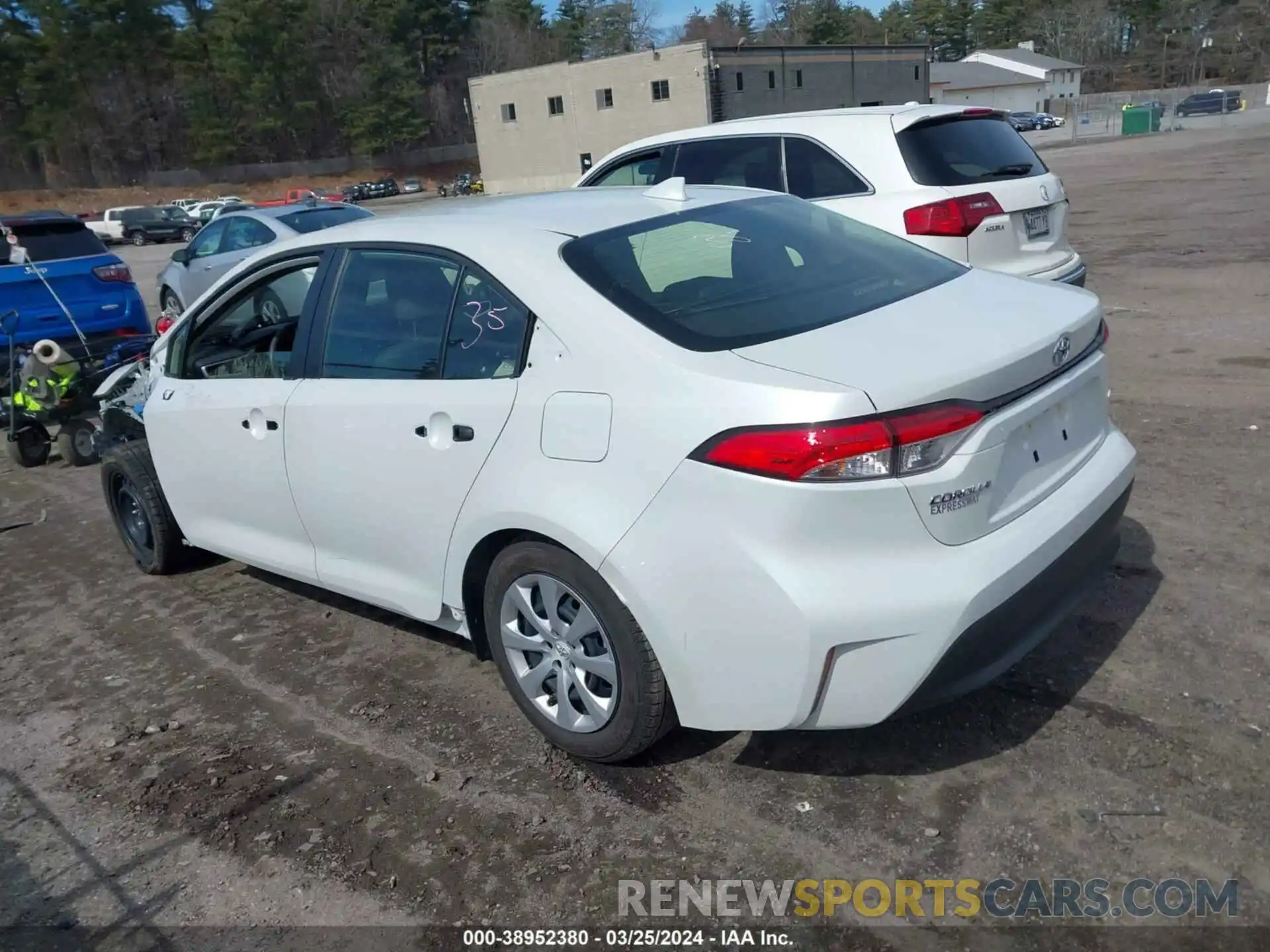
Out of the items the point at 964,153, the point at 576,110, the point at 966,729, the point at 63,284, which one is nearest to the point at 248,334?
the point at 966,729

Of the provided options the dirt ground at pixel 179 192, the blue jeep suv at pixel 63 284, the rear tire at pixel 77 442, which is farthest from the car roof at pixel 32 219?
the dirt ground at pixel 179 192

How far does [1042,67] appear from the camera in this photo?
9256cm

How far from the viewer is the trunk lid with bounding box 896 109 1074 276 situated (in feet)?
21.2

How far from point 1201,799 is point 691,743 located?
150cm

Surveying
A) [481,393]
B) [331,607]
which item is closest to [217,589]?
[331,607]

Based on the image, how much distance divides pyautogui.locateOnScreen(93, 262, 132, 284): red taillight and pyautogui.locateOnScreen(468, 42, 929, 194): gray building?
4557cm

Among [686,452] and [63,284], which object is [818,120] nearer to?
[686,452]

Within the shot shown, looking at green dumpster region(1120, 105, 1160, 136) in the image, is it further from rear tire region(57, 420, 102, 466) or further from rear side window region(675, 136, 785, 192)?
rear tire region(57, 420, 102, 466)

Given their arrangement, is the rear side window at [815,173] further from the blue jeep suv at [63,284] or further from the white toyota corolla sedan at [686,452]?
the blue jeep suv at [63,284]

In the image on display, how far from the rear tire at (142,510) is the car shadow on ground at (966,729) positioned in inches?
132

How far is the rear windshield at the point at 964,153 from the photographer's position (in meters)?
6.52

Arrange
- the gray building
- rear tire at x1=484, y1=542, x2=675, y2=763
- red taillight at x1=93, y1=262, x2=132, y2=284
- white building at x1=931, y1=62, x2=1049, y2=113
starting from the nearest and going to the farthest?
rear tire at x1=484, y1=542, x2=675, y2=763 → red taillight at x1=93, y1=262, x2=132, y2=284 → the gray building → white building at x1=931, y1=62, x2=1049, y2=113

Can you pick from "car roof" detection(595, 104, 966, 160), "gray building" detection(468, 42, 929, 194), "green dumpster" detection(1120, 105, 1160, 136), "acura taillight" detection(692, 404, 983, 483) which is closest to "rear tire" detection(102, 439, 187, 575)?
"acura taillight" detection(692, 404, 983, 483)

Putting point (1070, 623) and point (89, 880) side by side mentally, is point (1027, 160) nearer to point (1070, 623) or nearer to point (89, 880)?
point (1070, 623)
